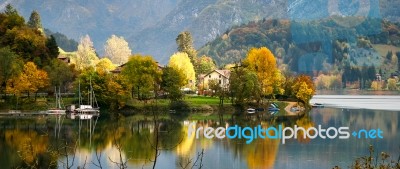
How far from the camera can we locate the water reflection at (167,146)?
31.8m

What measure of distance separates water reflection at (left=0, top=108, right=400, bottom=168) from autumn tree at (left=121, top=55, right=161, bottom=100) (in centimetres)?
1942

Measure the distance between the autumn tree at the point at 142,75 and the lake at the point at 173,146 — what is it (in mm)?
17995

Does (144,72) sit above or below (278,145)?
above

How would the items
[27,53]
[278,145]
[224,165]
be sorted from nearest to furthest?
1. [224,165]
2. [278,145]
3. [27,53]

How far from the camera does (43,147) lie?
36500 millimetres

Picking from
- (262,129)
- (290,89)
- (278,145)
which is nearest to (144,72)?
(290,89)

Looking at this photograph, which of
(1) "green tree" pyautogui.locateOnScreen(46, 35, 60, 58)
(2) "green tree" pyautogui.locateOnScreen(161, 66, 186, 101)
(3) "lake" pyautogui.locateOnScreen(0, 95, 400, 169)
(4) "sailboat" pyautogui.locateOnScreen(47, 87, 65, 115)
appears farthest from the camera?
(1) "green tree" pyautogui.locateOnScreen(46, 35, 60, 58)

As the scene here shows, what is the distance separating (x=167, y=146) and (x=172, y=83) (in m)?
38.6

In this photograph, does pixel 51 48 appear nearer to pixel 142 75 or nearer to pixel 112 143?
pixel 142 75

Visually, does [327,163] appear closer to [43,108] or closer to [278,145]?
[278,145]

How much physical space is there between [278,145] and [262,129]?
10.4m
